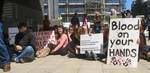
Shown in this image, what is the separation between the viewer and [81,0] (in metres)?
91.0

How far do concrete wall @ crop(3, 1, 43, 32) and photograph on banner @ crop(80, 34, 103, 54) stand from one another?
539 cm

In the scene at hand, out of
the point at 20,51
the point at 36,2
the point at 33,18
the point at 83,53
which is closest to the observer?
the point at 20,51

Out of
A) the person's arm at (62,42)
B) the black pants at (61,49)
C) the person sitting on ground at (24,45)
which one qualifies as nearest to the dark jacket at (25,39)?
the person sitting on ground at (24,45)

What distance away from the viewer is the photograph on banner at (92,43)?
332 inches

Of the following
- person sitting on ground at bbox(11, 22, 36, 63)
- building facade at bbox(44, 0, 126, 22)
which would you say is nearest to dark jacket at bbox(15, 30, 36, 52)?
person sitting on ground at bbox(11, 22, 36, 63)

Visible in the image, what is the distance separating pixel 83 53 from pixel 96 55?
1.80 ft

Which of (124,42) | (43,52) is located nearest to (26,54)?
(43,52)

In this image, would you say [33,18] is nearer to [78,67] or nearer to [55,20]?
[55,20]

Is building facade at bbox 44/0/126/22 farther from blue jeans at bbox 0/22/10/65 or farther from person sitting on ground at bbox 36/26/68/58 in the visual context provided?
blue jeans at bbox 0/22/10/65

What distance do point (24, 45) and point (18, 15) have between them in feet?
27.6

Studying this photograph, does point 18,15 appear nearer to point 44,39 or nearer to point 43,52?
point 44,39

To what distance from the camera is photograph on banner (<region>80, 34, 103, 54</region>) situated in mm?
8445

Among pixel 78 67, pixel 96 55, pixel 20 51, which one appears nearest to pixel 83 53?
A: pixel 96 55

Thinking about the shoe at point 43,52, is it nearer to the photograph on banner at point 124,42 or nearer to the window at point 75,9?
the photograph on banner at point 124,42
